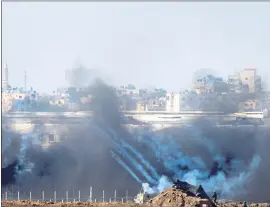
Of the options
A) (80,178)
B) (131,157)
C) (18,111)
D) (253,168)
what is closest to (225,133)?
(253,168)

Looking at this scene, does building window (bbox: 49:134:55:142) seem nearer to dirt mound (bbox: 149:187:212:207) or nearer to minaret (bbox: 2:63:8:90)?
minaret (bbox: 2:63:8:90)

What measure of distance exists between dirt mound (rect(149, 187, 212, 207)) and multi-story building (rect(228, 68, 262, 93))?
19.5 meters

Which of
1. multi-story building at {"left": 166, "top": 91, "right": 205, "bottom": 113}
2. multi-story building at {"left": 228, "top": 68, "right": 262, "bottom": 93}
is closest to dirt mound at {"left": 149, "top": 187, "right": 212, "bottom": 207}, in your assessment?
multi-story building at {"left": 166, "top": 91, "right": 205, "bottom": 113}

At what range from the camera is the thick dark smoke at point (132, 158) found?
42562mm

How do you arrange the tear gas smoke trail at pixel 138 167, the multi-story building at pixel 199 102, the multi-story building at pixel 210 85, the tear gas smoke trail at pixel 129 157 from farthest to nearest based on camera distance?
the multi-story building at pixel 210 85 → the multi-story building at pixel 199 102 → the tear gas smoke trail at pixel 129 157 → the tear gas smoke trail at pixel 138 167

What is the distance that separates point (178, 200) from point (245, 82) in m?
20.6

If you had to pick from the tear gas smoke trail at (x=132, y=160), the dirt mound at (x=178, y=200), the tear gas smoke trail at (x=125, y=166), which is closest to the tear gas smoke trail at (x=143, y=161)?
the tear gas smoke trail at (x=132, y=160)

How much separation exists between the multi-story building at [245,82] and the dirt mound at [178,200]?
1948cm

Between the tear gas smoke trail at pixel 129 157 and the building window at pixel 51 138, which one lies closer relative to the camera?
the tear gas smoke trail at pixel 129 157

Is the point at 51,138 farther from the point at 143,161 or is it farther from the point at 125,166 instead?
the point at 143,161

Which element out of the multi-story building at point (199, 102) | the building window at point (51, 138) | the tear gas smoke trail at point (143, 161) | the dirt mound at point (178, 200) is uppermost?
the multi-story building at point (199, 102)

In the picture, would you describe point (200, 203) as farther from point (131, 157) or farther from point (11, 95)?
point (11, 95)

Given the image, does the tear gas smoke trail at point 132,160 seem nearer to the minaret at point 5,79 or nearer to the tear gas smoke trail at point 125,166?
the tear gas smoke trail at point 125,166

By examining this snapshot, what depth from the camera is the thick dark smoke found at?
4256cm
